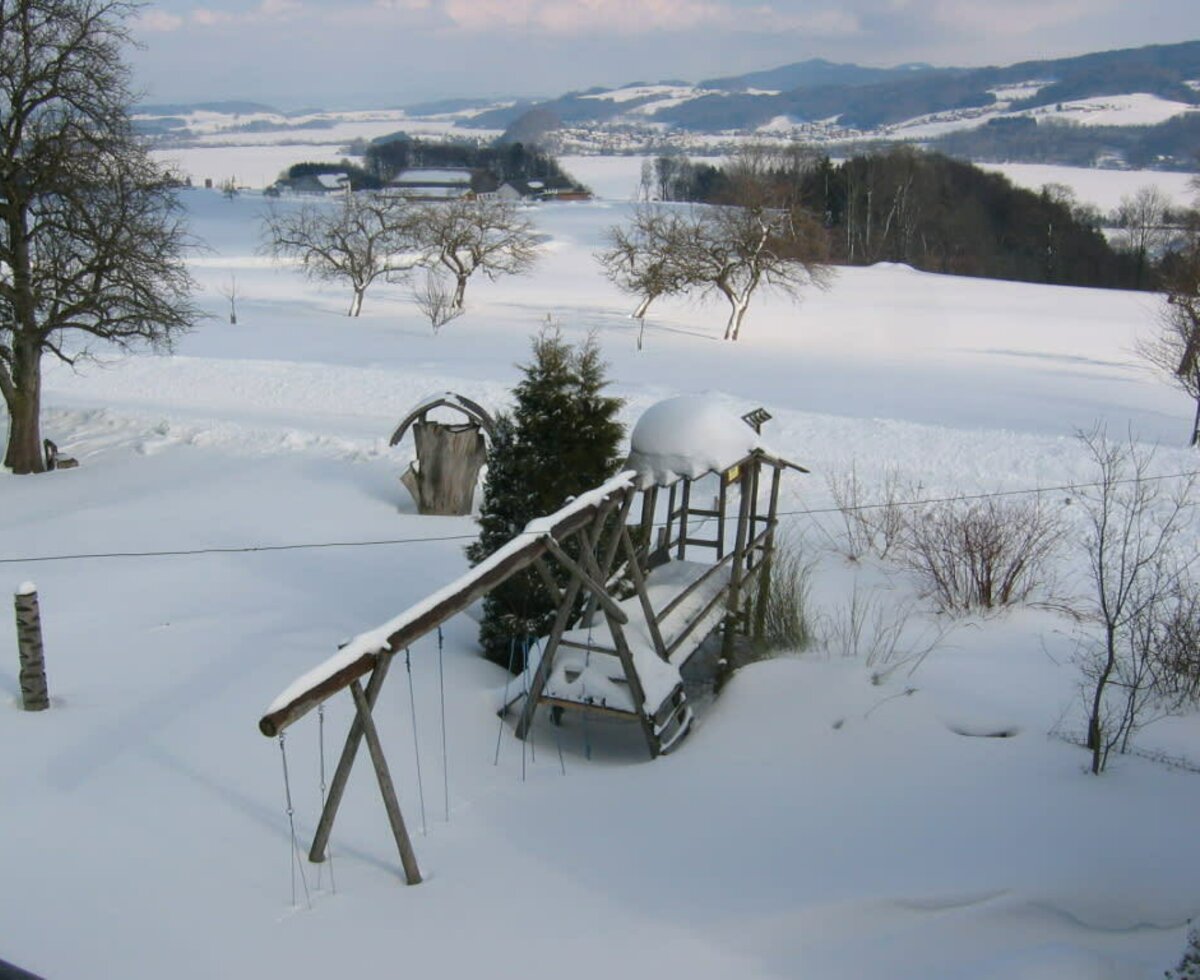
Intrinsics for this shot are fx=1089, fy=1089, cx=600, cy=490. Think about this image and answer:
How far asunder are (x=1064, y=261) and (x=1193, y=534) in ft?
215

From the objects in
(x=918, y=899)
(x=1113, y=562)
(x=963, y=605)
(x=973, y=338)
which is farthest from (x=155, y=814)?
(x=973, y=338)

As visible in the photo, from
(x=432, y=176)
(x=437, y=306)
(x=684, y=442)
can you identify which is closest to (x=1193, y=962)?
(x=684, y=442)

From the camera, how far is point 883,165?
7594cm

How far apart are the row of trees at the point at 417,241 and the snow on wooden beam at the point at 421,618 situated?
112 ft

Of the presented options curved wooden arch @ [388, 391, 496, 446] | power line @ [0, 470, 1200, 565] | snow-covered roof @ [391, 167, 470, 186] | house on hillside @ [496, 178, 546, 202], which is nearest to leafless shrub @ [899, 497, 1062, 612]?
power line @ [0, 470, 1200, 565]

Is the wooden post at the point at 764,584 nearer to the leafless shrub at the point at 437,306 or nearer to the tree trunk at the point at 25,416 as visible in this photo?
the tree trunk at the point at 25,416

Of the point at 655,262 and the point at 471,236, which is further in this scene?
the point at 471,236

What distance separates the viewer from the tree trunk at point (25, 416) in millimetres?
18141

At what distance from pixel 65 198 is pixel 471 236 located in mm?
28609

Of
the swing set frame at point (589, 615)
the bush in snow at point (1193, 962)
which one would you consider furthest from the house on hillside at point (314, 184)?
the bush in snow at point (1193, 962)

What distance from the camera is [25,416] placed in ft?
59.5

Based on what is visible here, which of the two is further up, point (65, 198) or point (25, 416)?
point (65, 198)

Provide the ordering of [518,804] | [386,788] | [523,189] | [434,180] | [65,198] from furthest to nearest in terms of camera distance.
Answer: [434,180]
[523,189]
[65,198]
[518,804]
[386,788]

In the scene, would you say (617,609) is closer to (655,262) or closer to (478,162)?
(655,262)
